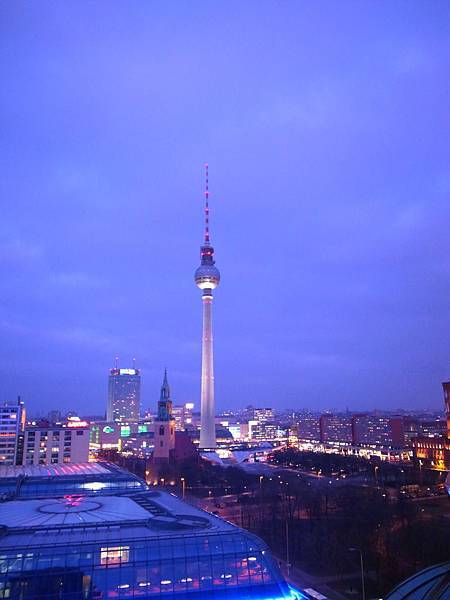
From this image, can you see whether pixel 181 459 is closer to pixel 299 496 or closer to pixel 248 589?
pixel 299 496

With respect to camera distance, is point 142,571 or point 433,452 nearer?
point 142,571

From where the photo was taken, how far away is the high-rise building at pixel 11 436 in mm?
125250

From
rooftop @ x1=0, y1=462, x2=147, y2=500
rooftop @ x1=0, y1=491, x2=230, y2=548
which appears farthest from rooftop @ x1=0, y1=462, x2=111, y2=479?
rooftop @ x1=0, y1=491, x2=230, y2=548

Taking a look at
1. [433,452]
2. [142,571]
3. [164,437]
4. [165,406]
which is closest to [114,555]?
[142,571]

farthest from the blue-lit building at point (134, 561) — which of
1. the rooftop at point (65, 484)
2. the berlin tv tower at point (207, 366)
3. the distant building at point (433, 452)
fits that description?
the berlin tv tower at point (207, 366)

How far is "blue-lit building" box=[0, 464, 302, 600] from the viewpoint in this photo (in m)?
29.3

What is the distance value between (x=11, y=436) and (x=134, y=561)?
109m

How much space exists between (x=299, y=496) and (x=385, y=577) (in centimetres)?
3377

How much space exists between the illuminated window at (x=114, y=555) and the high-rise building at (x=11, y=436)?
105m

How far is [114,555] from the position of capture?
3105 centimetres

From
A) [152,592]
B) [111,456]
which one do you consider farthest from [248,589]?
[111,456]

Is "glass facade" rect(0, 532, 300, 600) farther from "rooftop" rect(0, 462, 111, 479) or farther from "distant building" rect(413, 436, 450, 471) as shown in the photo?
"distant building" rect(413, 436, 450, 471)

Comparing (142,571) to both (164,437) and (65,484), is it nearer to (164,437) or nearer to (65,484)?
(65,484)

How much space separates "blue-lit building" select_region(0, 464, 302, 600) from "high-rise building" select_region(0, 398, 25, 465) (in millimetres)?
94868
